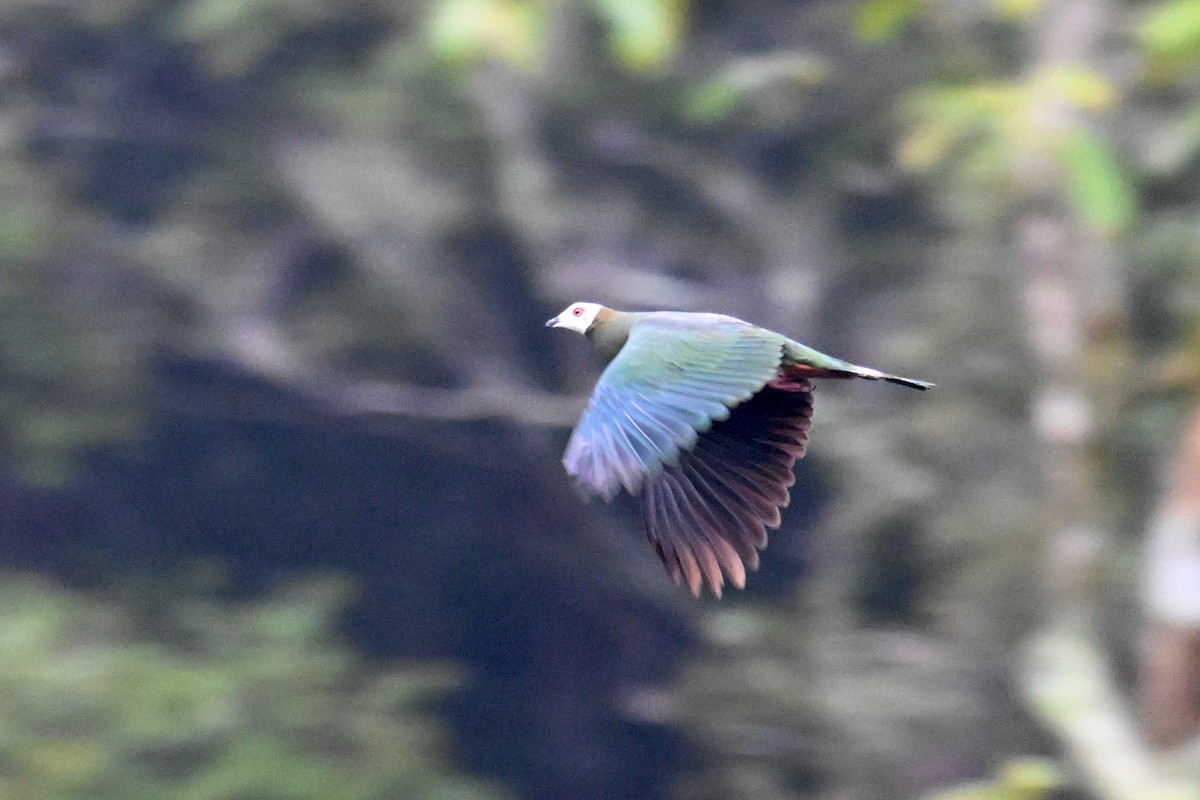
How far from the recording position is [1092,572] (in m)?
6.74

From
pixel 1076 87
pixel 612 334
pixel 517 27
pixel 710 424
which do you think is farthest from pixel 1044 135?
pixel 710 424

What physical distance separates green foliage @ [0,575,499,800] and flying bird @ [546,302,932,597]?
18.7 feet

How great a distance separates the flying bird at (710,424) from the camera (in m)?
3.23

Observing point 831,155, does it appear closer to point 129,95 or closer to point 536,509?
point 536,509

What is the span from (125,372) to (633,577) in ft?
11.2

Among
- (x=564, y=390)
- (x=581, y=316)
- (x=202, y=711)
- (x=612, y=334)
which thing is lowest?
(x=612, y=334)

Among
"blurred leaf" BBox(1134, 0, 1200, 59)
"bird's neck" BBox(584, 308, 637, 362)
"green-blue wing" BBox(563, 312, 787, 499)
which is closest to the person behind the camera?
"green-blue wing" BBox(563, 312, 787, 499)

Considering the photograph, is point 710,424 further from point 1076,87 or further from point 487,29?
point 487,29

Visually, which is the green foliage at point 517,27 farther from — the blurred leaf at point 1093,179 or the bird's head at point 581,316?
the bird's head at point 581,316

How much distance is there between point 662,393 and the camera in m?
3.33

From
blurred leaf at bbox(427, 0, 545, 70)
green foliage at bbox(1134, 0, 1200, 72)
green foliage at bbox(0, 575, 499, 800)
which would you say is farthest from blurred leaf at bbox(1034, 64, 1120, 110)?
green foliage at bbox(0, 575, 499, 800)

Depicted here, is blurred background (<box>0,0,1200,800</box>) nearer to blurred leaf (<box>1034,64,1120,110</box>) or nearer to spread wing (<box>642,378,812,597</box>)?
blurred leaf (<box>1034,64,1120,110</box>)

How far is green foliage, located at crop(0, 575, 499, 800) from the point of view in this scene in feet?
28.4

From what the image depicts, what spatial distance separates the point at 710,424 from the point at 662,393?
0.35ft
